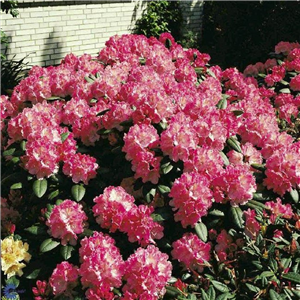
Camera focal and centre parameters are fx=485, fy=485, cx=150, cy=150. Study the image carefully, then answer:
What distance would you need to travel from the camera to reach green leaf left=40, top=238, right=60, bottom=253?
2.04 meters

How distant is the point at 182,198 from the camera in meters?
2.13

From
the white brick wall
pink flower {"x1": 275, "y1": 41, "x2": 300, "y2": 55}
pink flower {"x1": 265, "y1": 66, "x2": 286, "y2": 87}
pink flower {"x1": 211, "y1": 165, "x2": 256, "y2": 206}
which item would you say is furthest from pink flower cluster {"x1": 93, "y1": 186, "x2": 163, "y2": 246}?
the white brick wall

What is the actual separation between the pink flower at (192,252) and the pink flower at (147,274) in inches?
7.1

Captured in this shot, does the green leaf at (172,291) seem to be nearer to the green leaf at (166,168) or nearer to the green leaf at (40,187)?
the green leaf at (166,168)

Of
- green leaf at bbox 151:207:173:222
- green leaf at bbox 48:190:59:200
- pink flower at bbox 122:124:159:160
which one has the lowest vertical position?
green leaf at bbox 48:190:59:200

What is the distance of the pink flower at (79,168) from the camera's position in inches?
90.9

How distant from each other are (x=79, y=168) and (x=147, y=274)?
0.67 metres

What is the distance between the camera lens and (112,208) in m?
2.10

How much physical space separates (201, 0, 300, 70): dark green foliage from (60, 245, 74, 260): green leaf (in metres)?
6.05

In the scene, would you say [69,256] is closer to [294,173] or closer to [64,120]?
[64,120]

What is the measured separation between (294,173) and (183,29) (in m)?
7.46

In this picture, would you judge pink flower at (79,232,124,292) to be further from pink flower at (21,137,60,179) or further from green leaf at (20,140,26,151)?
green leaf at (20,140,26,151)

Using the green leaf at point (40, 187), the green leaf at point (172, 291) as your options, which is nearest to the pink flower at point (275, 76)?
the green leaf at point (40, 187)

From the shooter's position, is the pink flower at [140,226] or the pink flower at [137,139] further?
the pink flower at [137,139]
